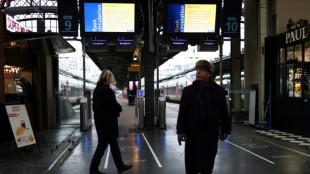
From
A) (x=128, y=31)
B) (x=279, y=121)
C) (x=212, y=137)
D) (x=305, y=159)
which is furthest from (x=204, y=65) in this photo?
(x=279, y=121)

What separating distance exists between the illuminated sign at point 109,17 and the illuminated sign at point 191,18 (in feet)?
4.69

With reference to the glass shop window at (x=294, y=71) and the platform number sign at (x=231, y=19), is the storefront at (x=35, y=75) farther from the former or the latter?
the glass shop window at (x=294, y=71)

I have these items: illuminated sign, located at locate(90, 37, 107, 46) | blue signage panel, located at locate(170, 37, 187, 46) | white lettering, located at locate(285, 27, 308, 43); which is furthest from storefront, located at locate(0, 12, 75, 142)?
white lettering, located at locate(285, 27, 308, 43)

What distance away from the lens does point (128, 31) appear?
10961mm

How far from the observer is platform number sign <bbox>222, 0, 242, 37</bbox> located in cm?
1176

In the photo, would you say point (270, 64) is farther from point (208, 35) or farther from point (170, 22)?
point (170, 22)

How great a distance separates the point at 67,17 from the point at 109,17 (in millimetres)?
1588

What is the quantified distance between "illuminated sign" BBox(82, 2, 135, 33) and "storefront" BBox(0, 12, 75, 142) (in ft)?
4.01

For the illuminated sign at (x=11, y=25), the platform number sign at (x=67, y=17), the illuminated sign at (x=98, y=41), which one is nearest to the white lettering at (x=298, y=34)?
the illuminated sign at (x=98, y=41)

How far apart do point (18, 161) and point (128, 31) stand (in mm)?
6103

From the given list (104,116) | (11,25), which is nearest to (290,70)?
(104,116)

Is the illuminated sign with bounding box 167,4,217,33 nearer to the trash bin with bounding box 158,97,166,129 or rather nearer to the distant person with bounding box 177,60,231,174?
the trash bin with bounding box 158,97,166,129

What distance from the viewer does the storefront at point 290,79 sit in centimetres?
986

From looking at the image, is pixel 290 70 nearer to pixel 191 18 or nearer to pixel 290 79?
pixel 290 79
